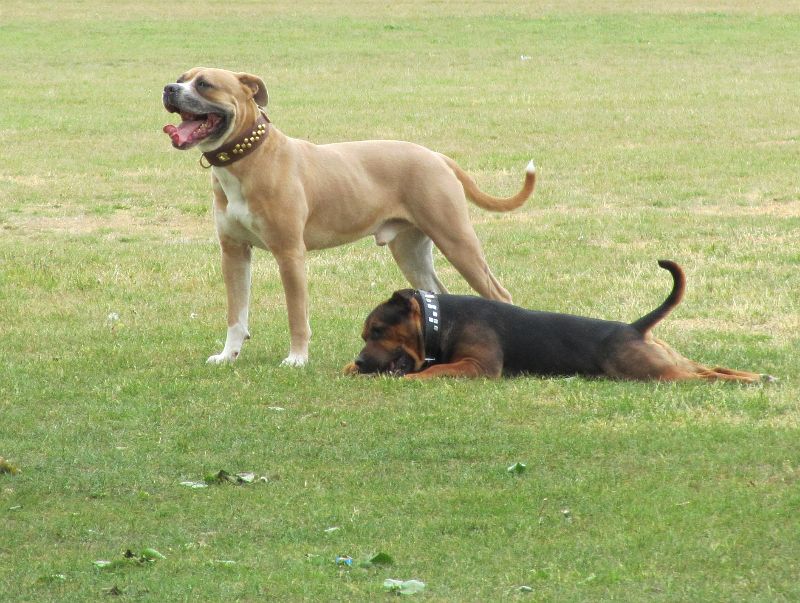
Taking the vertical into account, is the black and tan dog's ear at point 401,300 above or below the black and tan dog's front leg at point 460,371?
above

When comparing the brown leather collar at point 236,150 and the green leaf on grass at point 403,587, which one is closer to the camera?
the green leaf on grass at point 403,587

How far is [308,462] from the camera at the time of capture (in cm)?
703

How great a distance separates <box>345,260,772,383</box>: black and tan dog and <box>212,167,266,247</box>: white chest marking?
0.97m

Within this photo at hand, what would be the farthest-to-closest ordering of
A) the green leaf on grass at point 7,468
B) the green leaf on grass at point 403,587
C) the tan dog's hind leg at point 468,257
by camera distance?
the tan dog's hind leg at point 468,257
the green leaf on grass at point 7,468
the green leaf on grass at point 403,587

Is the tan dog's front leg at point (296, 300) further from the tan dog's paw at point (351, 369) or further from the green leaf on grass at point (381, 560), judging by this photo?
the green leaf on grass at point (381, 560)

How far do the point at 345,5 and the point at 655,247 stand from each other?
33.7 meters

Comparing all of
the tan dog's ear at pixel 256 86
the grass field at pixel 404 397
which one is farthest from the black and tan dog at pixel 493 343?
the tan dog's ear at pixel 256 86

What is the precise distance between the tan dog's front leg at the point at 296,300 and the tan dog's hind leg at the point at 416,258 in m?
1.13

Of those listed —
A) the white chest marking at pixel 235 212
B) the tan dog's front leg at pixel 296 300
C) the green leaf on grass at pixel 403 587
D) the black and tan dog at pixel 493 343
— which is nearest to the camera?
the green leaf on grass at pixel 403 587

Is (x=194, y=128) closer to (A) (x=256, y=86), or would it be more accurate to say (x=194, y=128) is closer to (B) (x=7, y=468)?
(A) (x=256, y=86)

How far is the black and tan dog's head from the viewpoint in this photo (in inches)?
339

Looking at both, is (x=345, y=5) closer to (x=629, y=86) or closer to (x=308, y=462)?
(x=629, y=86)

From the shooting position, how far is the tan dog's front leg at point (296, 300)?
8984mm

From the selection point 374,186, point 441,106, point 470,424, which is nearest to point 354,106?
point 441,106
